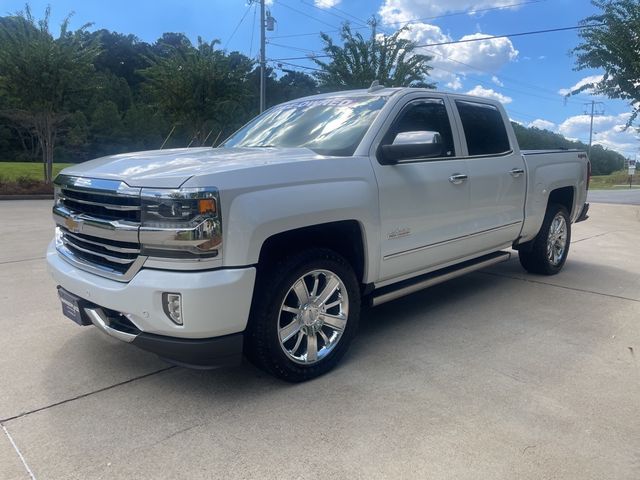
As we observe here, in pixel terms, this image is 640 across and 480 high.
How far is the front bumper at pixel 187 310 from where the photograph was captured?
2.74 meters

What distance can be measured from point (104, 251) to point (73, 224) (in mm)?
353

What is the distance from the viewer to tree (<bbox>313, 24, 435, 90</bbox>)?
74.1 ft

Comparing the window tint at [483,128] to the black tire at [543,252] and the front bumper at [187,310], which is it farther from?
the front bumper at [187,310]

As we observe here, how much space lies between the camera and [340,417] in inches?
116

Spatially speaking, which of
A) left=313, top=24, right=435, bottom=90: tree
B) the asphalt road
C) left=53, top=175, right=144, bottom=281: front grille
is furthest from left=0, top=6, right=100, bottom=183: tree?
the asphalt road

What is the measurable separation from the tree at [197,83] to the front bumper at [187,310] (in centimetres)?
1960

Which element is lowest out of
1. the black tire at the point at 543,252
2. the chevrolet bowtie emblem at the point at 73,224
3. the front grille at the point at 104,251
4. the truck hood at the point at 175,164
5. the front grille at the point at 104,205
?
the black tire at the point at 543,252

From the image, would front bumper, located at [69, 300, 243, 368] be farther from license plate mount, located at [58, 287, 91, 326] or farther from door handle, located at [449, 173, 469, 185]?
door handle, located at [449, 173, 469, 185]

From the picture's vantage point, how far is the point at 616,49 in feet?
47.5

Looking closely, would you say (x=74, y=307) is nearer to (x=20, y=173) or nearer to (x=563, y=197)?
(x=563, y=197)

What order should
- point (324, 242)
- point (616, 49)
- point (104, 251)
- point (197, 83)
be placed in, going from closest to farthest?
point (104, 251), point (324, 242), point (616, 49), point (197, 83)

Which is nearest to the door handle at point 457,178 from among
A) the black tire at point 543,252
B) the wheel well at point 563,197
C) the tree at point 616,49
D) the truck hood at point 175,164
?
the truck hood at point 175,164

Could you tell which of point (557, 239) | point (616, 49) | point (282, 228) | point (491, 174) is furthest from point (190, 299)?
point (616, 49)

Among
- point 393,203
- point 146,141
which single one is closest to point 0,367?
point 393,203
